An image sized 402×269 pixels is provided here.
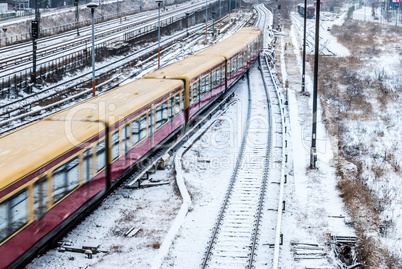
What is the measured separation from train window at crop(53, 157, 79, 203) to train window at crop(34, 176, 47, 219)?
39 centimetres

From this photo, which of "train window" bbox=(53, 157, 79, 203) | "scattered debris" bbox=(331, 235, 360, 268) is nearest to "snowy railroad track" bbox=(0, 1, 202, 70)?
"train window" bbox=(53, 157, 79, 203)

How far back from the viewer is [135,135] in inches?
619

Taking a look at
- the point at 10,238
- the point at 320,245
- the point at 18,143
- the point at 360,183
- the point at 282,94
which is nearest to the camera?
the point at 10,238

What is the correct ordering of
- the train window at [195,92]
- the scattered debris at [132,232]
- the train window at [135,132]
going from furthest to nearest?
the train window at [195,92]
the train window at [135,132]
the scattered debris at [132,232]

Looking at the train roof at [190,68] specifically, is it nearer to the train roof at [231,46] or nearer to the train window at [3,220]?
the train roof at [231,46]

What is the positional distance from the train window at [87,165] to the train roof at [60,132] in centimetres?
38

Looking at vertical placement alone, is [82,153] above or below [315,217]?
above

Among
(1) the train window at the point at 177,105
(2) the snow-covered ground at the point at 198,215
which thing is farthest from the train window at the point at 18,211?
(1) the train window at the point at 177,105

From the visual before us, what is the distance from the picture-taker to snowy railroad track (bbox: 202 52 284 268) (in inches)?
487

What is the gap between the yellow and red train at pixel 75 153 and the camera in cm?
1022

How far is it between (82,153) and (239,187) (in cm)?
623

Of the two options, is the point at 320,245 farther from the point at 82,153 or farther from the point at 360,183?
the point at 82,153

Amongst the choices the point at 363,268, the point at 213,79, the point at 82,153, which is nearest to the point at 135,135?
the point at 82,153

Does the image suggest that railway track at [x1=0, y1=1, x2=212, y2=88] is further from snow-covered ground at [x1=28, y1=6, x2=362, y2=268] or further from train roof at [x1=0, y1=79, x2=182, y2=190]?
snow-covered ground at [x1=28, y1=6, x2=362, y2=268]
